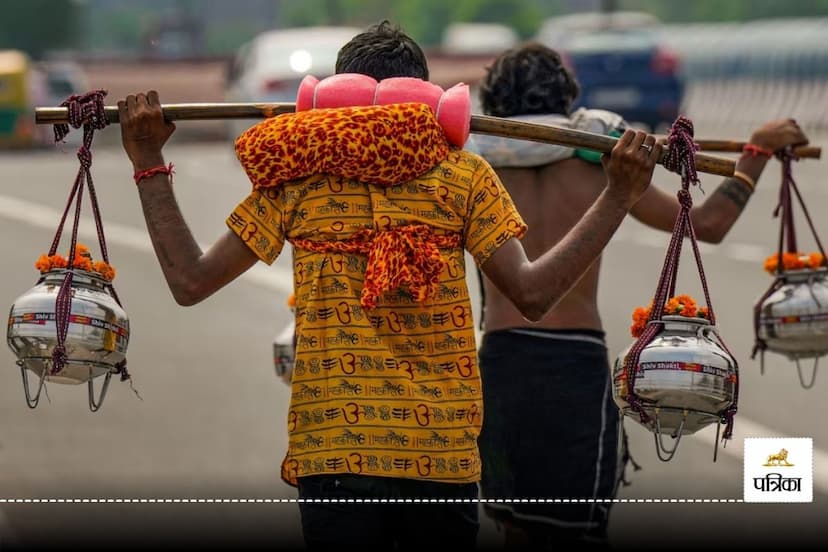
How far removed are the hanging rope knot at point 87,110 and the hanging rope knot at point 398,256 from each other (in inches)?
22.4

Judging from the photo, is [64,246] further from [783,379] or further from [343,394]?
[343,394]

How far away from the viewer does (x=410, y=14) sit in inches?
3767

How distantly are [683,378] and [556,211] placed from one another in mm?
1268

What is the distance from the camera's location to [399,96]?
12.8 ft

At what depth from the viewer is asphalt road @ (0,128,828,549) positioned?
753cm

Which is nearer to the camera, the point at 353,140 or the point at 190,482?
the point at 353,140

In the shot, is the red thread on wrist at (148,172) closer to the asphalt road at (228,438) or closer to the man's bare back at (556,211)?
the man's bare back at (556,211)

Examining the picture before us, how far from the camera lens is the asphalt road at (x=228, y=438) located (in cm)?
753

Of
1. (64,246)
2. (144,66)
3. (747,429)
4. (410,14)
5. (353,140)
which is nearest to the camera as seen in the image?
(353,140)

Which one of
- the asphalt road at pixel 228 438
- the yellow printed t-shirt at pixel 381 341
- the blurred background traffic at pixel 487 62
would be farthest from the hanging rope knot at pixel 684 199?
the asphalt road at pixel 228 438

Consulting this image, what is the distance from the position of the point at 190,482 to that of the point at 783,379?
385 centimetres

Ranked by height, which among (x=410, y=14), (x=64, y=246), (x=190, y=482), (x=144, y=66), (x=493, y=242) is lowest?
(x=190, y=482)

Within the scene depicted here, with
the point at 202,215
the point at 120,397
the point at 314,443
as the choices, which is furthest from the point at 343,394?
the point at 202,215

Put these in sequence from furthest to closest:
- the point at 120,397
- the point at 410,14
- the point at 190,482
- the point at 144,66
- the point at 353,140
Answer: the point at 410,14 < the point at 144,66 < the point at 120,397 < the point at 190,482 < the point at 353,140
